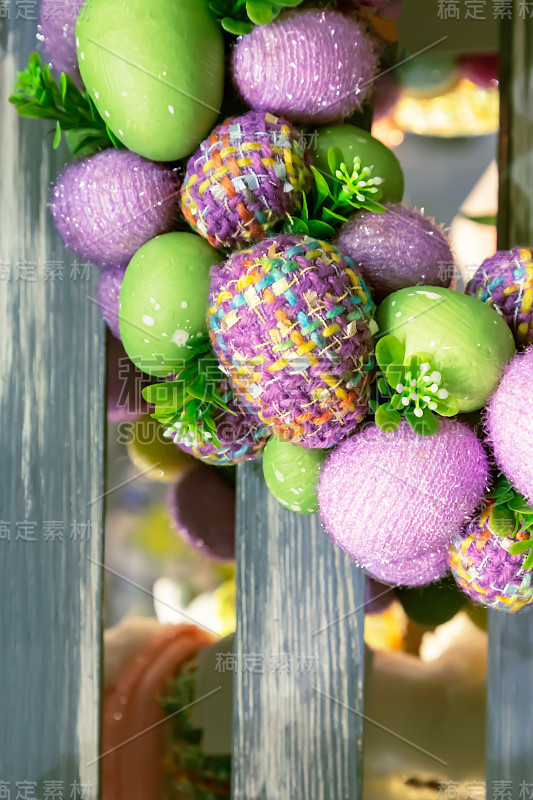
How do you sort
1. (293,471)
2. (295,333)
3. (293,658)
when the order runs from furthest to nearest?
(293,658), (293,471), (295,333)

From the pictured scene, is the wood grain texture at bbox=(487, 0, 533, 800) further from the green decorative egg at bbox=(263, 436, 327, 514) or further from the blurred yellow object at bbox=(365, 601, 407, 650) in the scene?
the green decorative egg at bbox=(263, 436, 327, 514)

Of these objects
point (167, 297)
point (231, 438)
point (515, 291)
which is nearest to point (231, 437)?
point (231, 438)

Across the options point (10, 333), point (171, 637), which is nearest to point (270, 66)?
point (10, 333)

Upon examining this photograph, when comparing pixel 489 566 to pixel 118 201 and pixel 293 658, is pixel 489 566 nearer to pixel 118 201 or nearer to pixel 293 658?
pixel 293 658

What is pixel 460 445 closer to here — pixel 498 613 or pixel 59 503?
pixel 498 613

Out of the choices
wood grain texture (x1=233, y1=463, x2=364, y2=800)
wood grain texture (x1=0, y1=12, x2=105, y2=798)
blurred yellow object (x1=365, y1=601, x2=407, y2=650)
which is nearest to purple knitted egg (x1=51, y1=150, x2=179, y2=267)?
wood grain texture (x1=0, y1=12, x2=105, y2=798)
